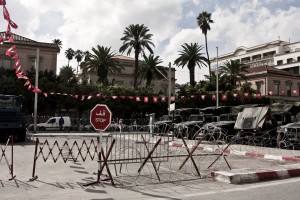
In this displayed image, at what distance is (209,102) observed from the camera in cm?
5681

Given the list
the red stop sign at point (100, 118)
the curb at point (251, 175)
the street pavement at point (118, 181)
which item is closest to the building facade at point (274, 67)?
the curb at point (251, 175)

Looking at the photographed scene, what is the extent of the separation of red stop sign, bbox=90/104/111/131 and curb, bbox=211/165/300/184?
125 inches

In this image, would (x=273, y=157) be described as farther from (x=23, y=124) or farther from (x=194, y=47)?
(x=194, y=47)

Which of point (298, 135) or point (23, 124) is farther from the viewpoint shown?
point (23, 124)

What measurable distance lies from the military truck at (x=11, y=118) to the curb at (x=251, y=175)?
16.1 meters

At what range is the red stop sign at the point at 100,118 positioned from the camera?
893cm

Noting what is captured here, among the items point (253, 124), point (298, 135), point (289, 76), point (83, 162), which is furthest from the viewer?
point (289, 76)

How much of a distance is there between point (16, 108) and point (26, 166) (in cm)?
1184

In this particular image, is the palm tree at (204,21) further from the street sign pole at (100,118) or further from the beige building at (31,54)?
the street sign pole at (100,118)

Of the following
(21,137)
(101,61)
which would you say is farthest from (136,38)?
(21,137)

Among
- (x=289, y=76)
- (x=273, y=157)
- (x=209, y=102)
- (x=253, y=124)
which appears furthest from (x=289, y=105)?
(x=289, y=76)

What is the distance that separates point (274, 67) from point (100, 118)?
83.0 metres

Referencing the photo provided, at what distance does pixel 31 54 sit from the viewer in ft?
193

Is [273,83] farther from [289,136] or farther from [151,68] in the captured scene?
[289,136]
